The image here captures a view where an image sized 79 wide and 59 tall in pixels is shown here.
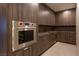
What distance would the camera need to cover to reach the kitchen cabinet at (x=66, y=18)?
19.3 feet

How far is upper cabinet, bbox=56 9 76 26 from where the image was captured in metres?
5.90

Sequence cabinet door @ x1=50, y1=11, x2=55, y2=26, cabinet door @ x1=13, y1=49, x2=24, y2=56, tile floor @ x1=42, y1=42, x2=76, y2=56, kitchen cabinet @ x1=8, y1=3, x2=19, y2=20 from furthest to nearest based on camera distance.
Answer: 1. cabinet door @ x1=50, y1=11, x2=55, y2=26
2. tile floor @ x1=42, y1=42, x2=76, y2=56
3. cabinet door @ x1=13, y1=49, x2=24, y2=56
4. kitchen cabinet @ x1=8, y1=3, x2=19, y2=20

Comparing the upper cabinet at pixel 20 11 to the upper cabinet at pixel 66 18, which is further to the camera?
the upper cabinet at pixel 66 18

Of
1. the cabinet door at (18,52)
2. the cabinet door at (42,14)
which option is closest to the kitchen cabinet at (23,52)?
the cabinet door at (18,52)

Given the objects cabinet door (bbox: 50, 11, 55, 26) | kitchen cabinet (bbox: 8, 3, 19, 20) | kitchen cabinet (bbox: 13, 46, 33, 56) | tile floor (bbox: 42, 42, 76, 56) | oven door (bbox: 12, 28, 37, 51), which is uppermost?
cabinet door (bbox: 50, 11, 55, 26)

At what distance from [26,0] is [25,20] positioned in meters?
1.03

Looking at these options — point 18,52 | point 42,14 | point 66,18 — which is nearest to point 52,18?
point 66,18

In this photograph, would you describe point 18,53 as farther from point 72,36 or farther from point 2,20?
point 72,36

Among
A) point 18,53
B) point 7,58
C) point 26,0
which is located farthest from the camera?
point 18,53

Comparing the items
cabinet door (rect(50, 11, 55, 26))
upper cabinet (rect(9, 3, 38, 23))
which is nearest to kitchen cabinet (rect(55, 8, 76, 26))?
cabinet door (rect(50, 11, 55, 26))

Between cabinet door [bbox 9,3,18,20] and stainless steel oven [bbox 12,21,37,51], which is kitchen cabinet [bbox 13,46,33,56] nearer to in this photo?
stainless steel oven [bbox 12,21,37,51]

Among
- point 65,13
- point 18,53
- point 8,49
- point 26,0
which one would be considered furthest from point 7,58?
point 65,13

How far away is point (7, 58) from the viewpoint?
34.0 inches

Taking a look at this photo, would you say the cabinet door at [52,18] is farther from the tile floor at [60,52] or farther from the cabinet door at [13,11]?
the cabinet door at [13,11]
